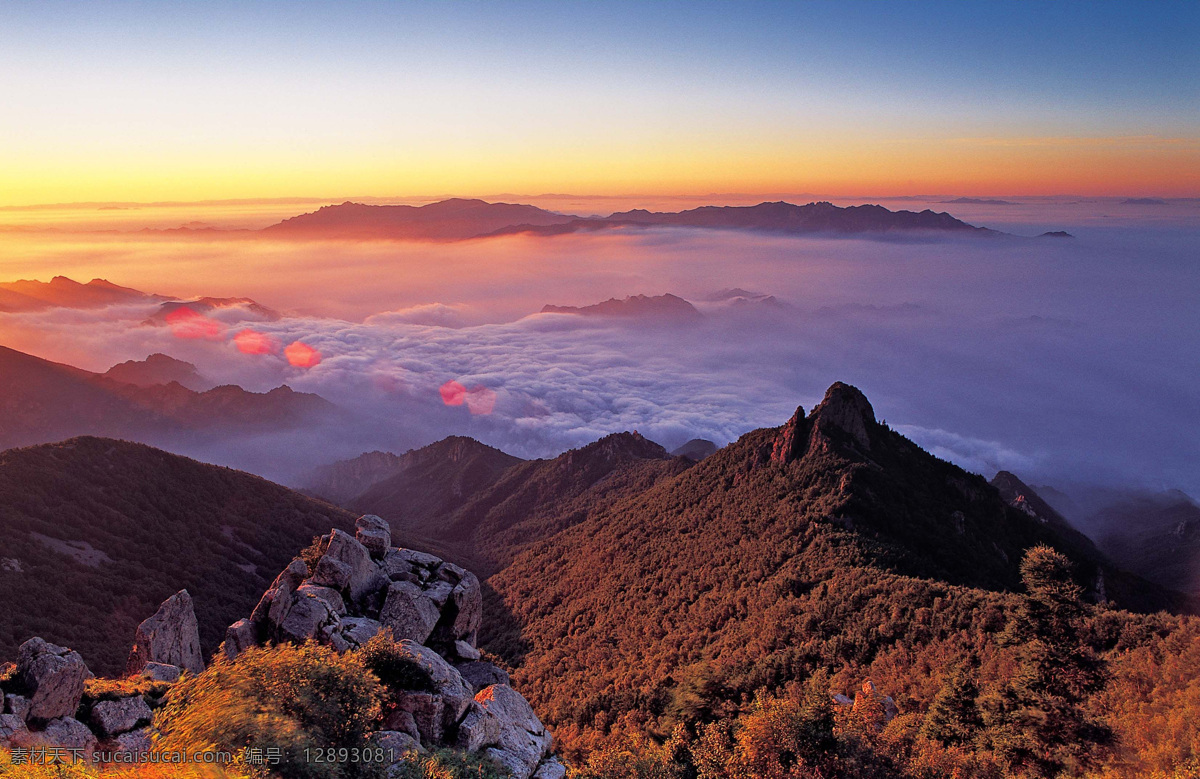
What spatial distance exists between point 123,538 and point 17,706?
188 feet

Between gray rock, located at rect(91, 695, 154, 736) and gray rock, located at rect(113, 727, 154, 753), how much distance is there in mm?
369

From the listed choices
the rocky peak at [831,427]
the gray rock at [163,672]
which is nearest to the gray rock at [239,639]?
the gray rock at [163,672]

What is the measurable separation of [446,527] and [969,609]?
115704 millimetres

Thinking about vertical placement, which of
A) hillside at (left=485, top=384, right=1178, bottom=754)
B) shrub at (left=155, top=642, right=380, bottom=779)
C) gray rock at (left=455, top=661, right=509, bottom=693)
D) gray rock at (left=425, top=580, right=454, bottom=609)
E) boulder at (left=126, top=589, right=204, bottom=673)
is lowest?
hillside at (left=485, top=384, right=1178, bottom=754)

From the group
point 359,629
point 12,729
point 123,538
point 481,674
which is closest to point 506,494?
point 123,538

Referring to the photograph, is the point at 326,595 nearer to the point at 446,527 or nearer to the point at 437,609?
the point at 437,609

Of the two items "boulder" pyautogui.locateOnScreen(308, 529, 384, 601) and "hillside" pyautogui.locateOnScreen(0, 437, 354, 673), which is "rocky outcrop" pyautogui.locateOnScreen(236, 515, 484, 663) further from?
"hillside" pyautogui.locateOnScreen(0, 437, 354, 673)

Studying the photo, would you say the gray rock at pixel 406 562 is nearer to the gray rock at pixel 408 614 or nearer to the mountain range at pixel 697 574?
the gray rock at pixel 408 614

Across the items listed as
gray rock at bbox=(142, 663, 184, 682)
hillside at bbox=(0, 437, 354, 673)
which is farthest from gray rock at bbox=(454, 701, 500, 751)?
hillside at bbox=(0, 437, 354, 673)

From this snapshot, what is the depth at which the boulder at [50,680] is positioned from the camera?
1958 cm

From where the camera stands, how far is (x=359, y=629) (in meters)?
28.0

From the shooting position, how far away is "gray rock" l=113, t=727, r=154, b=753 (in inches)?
748

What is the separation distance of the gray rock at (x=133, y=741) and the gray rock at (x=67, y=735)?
69cm

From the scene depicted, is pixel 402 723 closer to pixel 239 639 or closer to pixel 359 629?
pixel 359 629
